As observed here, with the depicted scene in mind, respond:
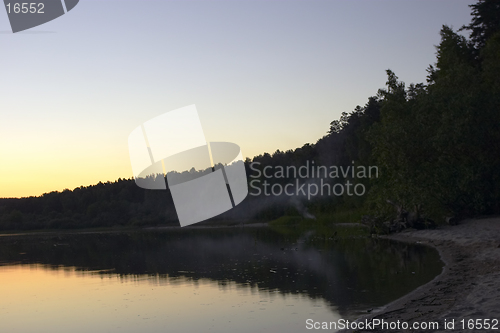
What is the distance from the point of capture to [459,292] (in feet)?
44.8

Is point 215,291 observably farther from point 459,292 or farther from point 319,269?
point 459,292

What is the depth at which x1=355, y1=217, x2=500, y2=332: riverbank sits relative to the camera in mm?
10805

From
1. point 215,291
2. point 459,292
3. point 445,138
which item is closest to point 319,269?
point 215,291

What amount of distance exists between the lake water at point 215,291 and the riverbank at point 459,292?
2.69 ft

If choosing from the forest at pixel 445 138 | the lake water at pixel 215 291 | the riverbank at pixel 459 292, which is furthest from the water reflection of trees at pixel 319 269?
the forest at pixel 445 138

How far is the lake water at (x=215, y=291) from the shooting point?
13820mm

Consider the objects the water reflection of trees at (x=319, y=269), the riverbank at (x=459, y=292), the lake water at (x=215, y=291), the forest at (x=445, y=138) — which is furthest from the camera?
the forest at (x=445, y=138)

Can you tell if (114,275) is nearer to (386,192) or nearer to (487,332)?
(487,332)

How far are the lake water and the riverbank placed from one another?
821mm

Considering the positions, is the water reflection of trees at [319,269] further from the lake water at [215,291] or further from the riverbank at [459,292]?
the riverbank at [459,292]

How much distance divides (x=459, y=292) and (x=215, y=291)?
878 centimetres

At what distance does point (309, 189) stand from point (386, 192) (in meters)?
50.4

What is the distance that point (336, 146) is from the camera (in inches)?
3519

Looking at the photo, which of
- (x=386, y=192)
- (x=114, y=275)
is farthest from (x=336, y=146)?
(x=114, y=275)
